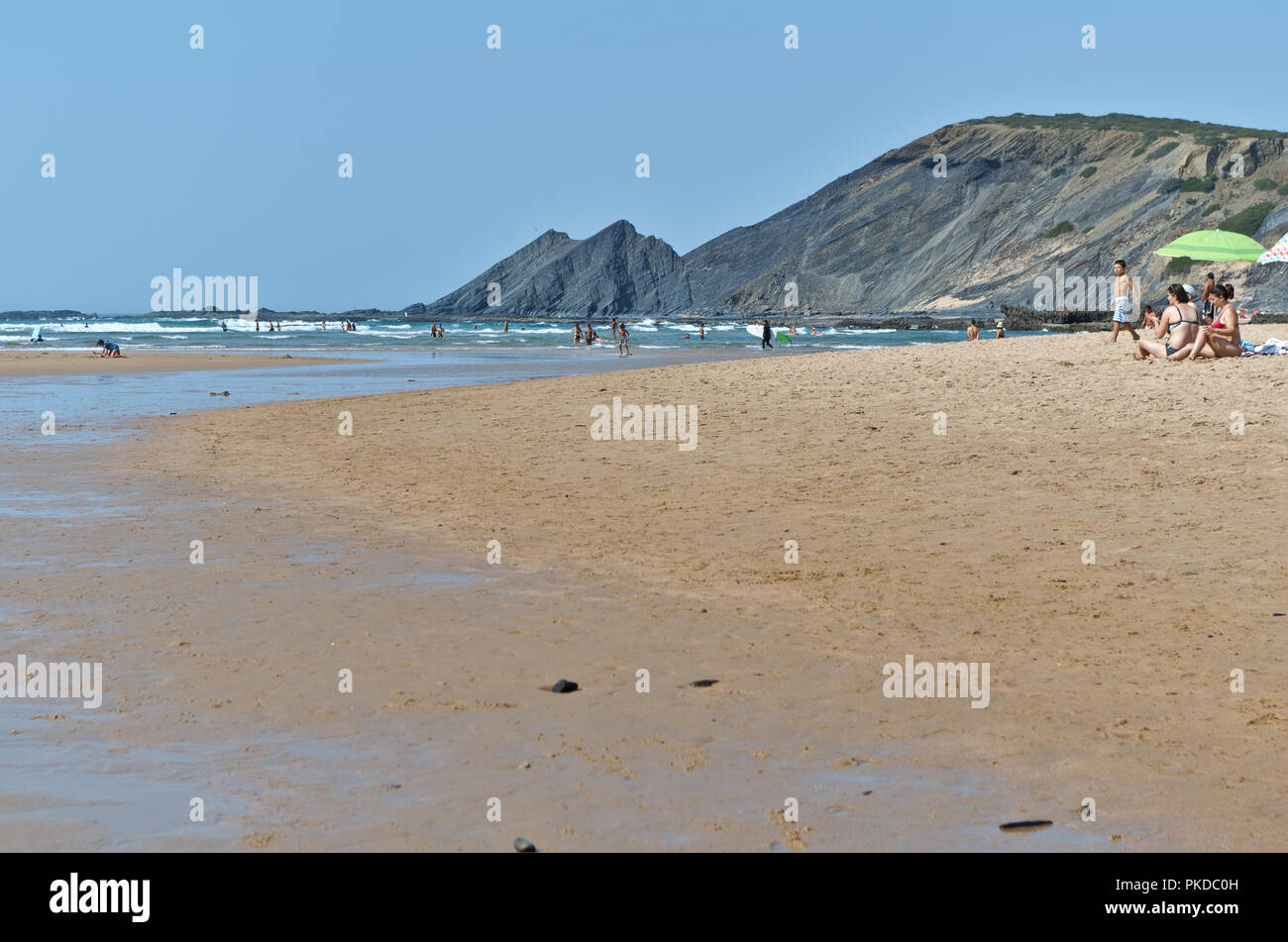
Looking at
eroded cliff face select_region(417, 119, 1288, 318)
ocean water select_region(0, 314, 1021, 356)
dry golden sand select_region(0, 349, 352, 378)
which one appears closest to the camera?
dry golden sand select_region(0, 349, 352, 378)

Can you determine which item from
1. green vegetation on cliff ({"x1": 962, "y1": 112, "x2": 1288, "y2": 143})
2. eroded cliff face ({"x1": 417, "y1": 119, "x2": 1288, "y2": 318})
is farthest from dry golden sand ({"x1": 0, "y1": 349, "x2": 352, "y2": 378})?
green vegetation on cliff ({"x1": 962, "y1": 112, "x2": 1288, "y2": 143})

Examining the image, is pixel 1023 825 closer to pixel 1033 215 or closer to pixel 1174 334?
pixel 1174 334

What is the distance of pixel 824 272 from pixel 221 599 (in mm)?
189646

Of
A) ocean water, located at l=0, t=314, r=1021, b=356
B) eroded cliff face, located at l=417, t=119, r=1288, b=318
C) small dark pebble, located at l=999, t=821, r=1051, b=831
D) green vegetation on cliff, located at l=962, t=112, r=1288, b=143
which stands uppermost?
green vegetation on cliff, located at l=962, t=112, r=1288, b=143

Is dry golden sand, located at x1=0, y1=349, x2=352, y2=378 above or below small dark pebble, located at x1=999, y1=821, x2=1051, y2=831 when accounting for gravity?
above

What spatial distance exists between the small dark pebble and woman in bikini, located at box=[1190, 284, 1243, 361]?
51.5 feet

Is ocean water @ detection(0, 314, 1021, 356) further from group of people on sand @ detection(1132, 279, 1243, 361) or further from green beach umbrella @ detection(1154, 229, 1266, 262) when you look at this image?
A: group of people on sand @ detection(1132, 279, 1243, 361)

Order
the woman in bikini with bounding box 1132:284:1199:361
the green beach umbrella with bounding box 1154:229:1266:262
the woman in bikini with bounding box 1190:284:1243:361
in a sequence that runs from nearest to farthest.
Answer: the woman in bikini with bounding box 1190:284:1243:361
the woman in bikini with bounding box 1132:284:1199:361
the green beach umbrella with bounding box 1154:229:1266:262

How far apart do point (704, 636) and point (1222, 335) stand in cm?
1500

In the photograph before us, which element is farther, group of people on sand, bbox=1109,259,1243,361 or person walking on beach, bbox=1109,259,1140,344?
person walking on beach, bbox=1109,259,1140,344

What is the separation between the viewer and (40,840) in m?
4.28

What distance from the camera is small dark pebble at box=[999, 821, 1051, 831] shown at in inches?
175

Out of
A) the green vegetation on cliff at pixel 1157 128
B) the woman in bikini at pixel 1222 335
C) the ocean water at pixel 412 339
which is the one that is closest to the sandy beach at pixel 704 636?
the woman in bikini at pixel 1222 335

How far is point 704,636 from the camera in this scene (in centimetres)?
711
